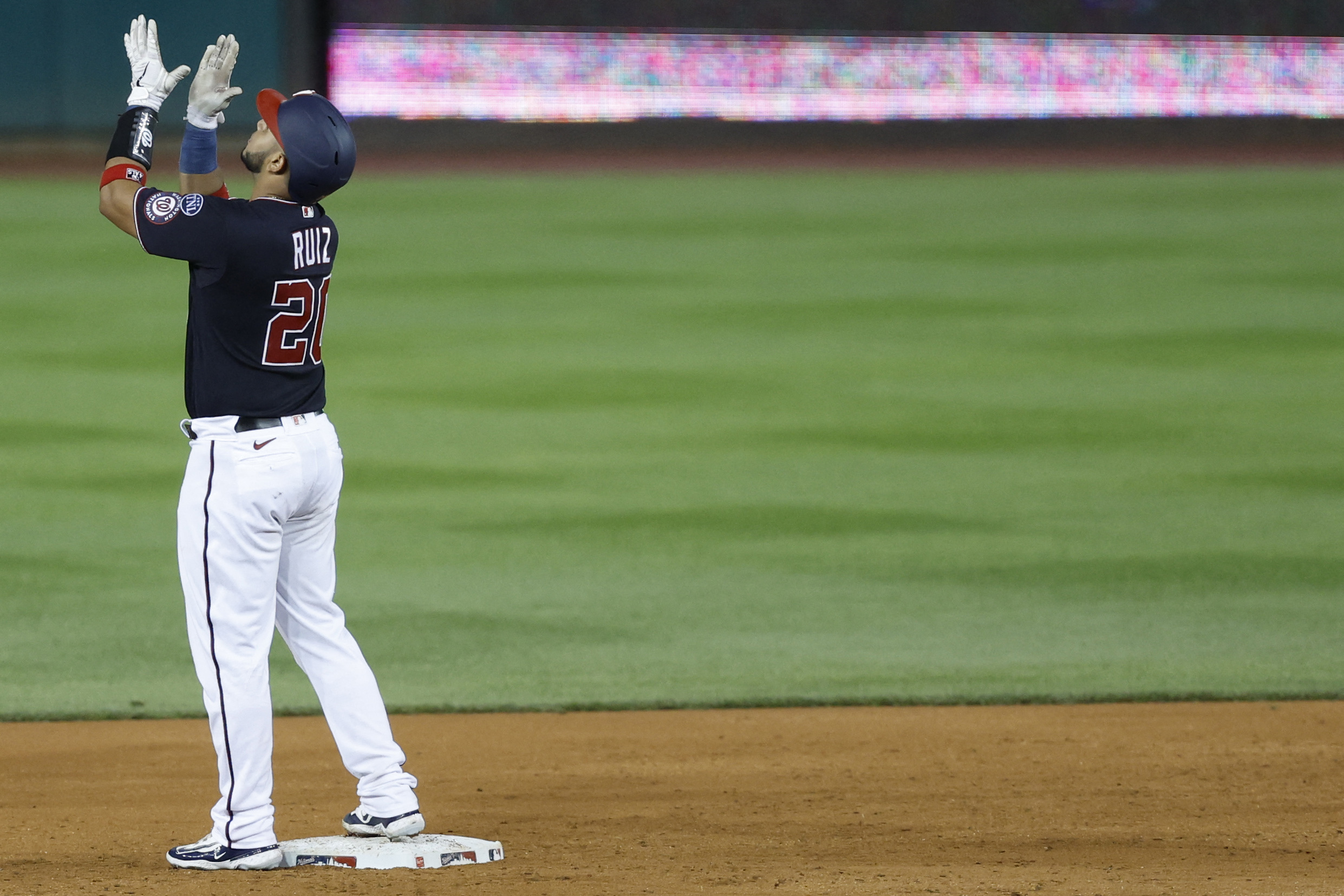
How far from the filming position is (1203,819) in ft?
14.6

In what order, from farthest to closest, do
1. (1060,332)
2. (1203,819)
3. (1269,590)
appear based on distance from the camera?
1. (1060,332)
2. (1269,590)
3. (1203,819)

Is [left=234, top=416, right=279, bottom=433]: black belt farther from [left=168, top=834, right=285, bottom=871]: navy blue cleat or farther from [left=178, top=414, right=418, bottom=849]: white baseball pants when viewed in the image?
[left=168, top=834, right=285, bottom=871]: navy blue cleat

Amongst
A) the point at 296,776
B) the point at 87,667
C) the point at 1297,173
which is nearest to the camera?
the point at 296,776

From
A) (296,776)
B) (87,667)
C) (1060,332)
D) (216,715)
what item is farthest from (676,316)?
(216,715)

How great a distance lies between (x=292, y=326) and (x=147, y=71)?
0.63 metres

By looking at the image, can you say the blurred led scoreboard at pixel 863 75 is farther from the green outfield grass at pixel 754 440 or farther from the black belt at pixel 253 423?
the black belt at pixel 253 423

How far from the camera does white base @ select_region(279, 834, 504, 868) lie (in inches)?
150

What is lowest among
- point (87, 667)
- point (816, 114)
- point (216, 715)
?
point (87, 667)

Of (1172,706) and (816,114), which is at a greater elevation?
(816,114)

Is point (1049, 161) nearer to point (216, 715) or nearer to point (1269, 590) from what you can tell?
point (1269, 590)

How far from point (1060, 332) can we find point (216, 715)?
10913 mm

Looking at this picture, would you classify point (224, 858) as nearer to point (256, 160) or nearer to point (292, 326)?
point (292, 326)

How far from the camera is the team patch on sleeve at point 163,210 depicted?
11.6ft

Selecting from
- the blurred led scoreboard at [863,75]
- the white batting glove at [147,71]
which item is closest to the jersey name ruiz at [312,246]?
the white batting glove at [147,71]
